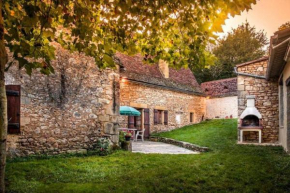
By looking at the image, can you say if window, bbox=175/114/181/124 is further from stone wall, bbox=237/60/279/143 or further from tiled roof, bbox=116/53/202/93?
stone wall, bbox=237/60/279/143

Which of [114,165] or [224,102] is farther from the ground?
[224,102]

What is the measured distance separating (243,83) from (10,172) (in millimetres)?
9756

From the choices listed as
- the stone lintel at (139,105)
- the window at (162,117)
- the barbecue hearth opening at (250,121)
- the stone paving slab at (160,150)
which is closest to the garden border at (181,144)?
the stone paving slab at (160,150)

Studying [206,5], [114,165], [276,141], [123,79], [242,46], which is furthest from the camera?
[242,46]

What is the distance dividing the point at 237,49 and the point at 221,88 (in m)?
8.01

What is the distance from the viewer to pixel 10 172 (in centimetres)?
583

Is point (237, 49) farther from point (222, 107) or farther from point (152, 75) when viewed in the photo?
point (152, 75)

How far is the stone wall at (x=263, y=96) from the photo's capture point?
11461 millimetres

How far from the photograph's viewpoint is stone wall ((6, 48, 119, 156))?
7770mm

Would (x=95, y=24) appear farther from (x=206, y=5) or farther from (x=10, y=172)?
(x=10, y=172)

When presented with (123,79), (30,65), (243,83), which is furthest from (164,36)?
(123,79)

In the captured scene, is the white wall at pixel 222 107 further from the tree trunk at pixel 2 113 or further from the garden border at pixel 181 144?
the tree trunk at pixel 2 113

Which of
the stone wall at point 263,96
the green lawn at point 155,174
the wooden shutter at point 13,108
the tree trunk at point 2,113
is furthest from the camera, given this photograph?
the stone wall at point 263,96

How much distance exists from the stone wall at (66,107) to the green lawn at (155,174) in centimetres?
119
